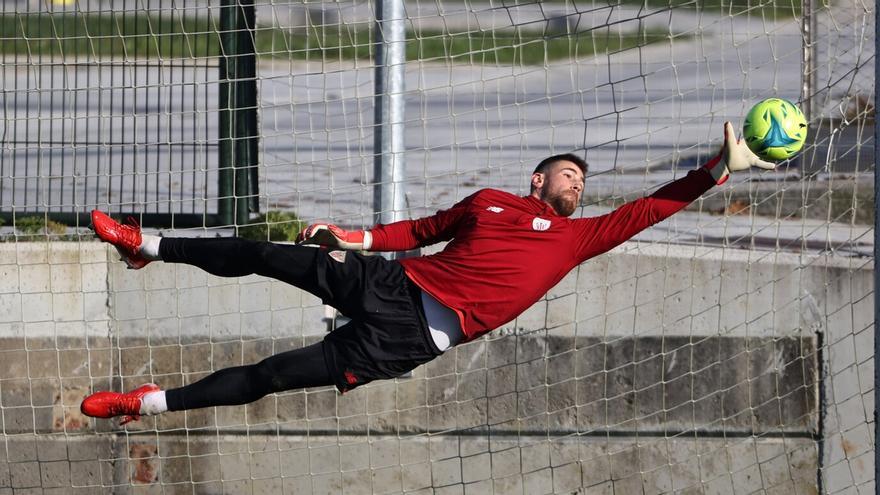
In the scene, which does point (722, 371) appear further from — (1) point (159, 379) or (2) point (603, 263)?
(1) point (159, 379)

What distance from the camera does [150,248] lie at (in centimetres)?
496

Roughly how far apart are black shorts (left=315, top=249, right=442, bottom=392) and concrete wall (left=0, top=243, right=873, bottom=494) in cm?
173

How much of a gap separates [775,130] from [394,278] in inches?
65.2

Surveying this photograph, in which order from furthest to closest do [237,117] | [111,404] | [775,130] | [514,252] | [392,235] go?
[237,117] → [392,235] → [111,404] → [514,252] → [775,130]

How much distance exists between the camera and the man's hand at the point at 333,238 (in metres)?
5.04

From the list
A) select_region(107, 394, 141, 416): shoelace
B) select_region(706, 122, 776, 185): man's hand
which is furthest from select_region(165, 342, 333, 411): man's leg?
select_region(706, 122, 776, 185): man's hand

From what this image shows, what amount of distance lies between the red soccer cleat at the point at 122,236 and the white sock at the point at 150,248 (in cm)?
2

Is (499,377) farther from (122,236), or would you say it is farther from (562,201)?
(122,236)

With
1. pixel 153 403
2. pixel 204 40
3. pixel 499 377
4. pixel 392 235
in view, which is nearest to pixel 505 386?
pixel 499 377

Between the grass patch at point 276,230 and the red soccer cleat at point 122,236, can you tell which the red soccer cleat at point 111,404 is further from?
the grass patch at point 276,230

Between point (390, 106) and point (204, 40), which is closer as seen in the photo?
point (390, 106)

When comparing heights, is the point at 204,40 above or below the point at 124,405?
above

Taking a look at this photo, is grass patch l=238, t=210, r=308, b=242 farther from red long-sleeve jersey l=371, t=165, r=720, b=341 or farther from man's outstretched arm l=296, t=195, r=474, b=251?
red long-sleeve jersey l=371, t=165, r=720, b=341

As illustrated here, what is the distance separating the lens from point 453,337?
504 cm
